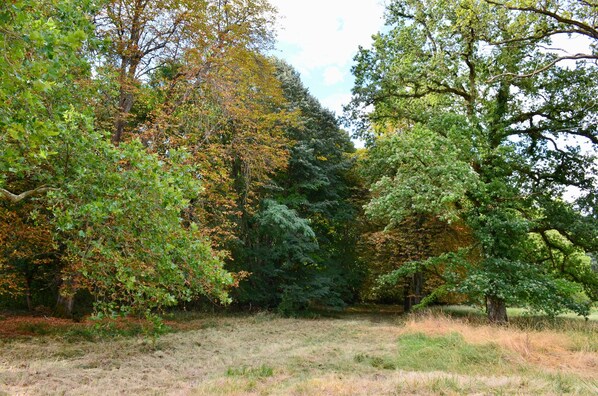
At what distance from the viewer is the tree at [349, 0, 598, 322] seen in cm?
1106

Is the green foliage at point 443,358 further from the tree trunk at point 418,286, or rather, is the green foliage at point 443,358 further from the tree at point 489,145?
the tree trunk at point 418,286

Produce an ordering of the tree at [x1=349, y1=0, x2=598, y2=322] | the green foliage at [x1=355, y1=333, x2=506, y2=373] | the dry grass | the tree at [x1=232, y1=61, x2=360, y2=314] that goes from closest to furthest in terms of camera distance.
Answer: the dry grass
the green foliage at [x1=355, y1=333, x2=506, y2=373]
the tree at [x1=349, y1=0, x2=598, y2=322]
the tree at [x1=232, y1=61, x2=360, y2=314]

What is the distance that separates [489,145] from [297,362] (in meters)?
9.33

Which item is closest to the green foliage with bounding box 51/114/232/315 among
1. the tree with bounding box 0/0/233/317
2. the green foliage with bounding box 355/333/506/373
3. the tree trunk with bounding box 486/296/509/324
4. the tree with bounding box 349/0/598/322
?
the tree with bounding box 0/0/233/317

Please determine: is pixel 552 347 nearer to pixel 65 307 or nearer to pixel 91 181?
pixel 91 181

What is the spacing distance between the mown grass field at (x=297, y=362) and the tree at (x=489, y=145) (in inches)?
73.2

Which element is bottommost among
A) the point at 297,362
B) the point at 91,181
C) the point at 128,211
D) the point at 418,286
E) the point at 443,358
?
the point at 297,362

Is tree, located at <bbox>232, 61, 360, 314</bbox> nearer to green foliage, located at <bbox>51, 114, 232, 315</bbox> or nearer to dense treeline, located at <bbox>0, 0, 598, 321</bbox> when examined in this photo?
dense treeline, located at <bbox>0, 0, 598, 321</bbox>

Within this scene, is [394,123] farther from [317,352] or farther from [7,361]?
[7,361]

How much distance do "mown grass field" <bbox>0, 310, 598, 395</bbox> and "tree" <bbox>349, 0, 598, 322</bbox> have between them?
1860 mm

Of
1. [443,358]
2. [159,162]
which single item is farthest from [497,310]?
[159,162]

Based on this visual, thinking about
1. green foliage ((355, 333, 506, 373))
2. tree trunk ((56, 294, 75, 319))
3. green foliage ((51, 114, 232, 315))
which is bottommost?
tree trunk ((56, 294, 75, 319))

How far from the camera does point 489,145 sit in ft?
40.6

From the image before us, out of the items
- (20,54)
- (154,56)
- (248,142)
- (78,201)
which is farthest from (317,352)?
(154,56)
